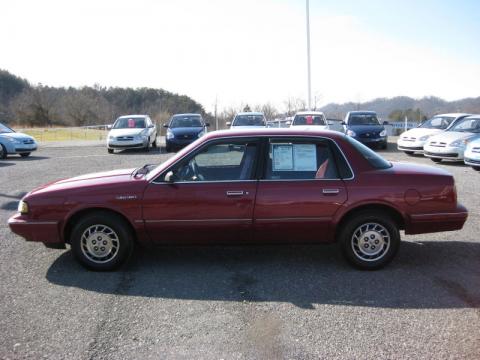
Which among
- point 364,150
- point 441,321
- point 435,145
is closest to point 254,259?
point 364,150

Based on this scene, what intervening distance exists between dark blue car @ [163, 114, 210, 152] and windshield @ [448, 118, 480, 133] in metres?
9.63

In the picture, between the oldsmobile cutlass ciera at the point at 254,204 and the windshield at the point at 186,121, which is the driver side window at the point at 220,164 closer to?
the oldsmobile cutlass ciera at the point at 254,204

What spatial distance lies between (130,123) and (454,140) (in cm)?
1305

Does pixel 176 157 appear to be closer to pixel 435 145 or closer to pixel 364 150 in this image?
pixel 364 150

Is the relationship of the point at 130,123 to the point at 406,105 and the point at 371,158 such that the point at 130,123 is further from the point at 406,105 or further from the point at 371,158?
the point at 406,105

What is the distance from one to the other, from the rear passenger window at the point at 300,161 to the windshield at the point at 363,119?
1478 centimetres

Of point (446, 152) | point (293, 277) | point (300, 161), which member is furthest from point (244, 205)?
point (446, 152)

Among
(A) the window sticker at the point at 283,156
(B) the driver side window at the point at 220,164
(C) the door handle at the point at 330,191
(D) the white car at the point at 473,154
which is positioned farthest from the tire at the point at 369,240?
(D) the white car at the point at 473,154

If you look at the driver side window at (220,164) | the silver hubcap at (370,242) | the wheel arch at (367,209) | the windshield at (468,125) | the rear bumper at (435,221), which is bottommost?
the silver hubcap at (370,242)

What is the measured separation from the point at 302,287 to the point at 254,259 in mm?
983

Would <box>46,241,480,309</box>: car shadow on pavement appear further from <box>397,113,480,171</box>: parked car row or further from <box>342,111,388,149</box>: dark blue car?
<box>342,111,388,149</box>: dark blue car

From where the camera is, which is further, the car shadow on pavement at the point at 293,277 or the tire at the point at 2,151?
the tire at the point at 2,151

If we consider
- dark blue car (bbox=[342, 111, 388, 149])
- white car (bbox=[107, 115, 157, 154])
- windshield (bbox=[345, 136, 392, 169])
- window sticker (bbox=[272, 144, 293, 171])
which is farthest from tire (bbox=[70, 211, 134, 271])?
white car (bbox=[107, 115, 157, 154])

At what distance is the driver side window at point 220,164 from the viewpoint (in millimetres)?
5074
